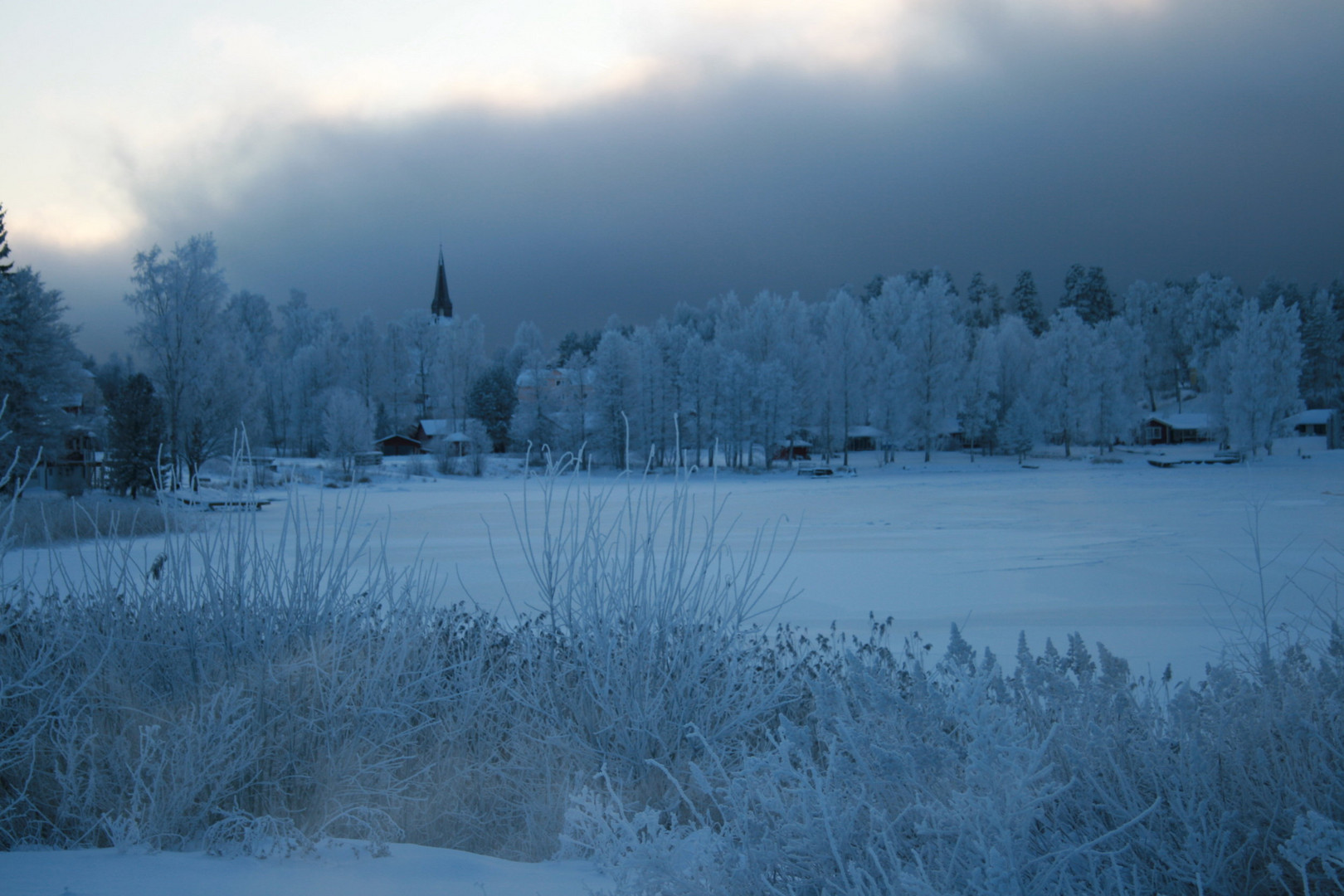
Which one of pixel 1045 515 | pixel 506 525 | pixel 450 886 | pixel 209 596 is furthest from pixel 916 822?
pixel 1045 515

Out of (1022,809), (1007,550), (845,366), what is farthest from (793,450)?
(1022,809)

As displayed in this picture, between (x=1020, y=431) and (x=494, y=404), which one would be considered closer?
(x=1020, y=431)

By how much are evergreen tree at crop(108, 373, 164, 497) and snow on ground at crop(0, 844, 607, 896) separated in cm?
2555

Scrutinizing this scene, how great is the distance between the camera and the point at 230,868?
2.96 m

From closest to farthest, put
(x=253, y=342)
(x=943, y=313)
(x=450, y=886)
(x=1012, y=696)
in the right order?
(x=450, y=886)
(x=1012, y=696)
(x=943, y=313)
(x=253, y=342)

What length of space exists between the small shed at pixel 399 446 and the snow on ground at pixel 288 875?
56.5 meters

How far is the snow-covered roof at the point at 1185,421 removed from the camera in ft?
200

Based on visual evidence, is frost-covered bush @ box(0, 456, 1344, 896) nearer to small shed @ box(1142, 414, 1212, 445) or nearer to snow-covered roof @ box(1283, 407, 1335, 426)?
small shed @ box(1142, 414, 1212, 445)

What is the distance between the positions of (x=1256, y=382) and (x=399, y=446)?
5514cm

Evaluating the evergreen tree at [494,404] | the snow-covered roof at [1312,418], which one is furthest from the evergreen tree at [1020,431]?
the evergreen tree at [494,404]

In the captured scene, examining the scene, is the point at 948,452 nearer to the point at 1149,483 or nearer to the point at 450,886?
the point at 1149,483

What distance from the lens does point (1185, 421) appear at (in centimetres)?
6175

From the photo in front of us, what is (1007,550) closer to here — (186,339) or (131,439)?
(131,439)

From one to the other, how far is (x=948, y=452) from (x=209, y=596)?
5550 centimetres
